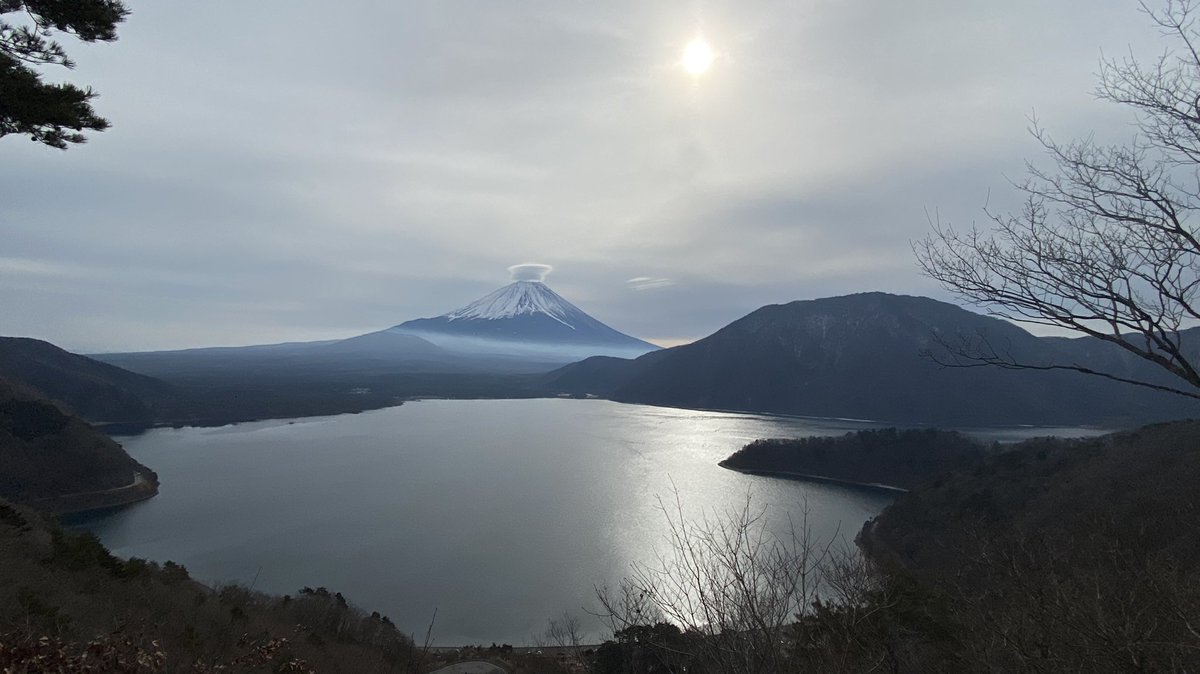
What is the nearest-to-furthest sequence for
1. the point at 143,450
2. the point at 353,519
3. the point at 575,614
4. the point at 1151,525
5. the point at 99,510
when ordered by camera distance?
the point at 1151,525 < the point at 575,614 < the point at 353,519 < the point at 99,510 < the point at 143,450

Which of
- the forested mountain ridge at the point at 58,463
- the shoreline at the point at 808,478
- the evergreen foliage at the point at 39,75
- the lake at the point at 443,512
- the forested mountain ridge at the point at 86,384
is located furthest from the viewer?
the forested mountain ridge at the point at 86,384

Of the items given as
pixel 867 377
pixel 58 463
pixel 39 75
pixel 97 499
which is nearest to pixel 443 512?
pixel 97 499

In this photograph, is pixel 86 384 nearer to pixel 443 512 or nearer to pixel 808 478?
pixel 443 512

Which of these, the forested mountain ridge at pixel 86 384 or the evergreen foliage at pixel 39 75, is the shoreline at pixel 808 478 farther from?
the forested mountain ridge at pixel 86 384

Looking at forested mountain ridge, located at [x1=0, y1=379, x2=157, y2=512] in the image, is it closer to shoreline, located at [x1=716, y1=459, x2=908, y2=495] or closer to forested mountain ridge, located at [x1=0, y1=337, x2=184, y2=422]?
forested mountain ridge, located at [x1=0, y1=337, x2=184, y2=422]

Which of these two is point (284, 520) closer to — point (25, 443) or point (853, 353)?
point (25, 443)

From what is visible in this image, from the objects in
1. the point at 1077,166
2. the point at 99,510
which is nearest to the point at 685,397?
the point at 99,510

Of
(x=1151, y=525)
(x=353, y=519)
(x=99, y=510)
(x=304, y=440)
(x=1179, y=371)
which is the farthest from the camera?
(x=304, y=440)

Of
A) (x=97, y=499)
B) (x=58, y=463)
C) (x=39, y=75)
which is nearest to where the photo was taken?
(x=39, y=75)

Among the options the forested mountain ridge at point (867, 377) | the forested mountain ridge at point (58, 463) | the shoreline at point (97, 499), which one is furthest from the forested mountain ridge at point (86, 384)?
the forested mountain ridge at point (867, 377)
